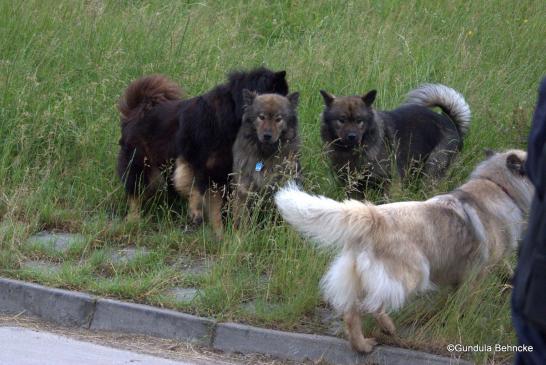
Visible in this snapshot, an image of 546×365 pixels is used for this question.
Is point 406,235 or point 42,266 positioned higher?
point 406,235

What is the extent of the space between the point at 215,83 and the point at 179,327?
398 centimetres

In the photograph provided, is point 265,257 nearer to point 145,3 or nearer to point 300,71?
point 300,71

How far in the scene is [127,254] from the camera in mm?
6418

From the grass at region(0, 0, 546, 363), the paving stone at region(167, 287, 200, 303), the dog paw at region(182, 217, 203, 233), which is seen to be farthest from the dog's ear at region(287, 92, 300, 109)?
the paving stone at region(167, 287, 200, 303)

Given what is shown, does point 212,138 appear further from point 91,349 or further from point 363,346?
point 363,346

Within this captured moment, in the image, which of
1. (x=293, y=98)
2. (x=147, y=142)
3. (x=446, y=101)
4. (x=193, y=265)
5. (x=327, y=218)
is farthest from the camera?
(x=446, y=101)

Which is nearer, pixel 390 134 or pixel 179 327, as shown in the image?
pixel 179 327

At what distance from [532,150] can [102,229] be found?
505 cm

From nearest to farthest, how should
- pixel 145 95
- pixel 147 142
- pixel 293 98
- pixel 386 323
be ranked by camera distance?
pixel 386 323 < pixel 293 98 < pixel 147 142 < pixel 145 95

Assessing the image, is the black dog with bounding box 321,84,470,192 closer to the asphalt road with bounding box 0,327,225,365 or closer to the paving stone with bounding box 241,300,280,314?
the paving stone with bounding box 241,300,280,314

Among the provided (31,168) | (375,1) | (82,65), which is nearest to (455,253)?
(31,168)

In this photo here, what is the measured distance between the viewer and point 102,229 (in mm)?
6688

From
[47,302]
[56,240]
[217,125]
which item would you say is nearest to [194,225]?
[217,125]

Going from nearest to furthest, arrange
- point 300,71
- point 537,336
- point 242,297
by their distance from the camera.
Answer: point 537,336 < point 242,297 < point 300,71
